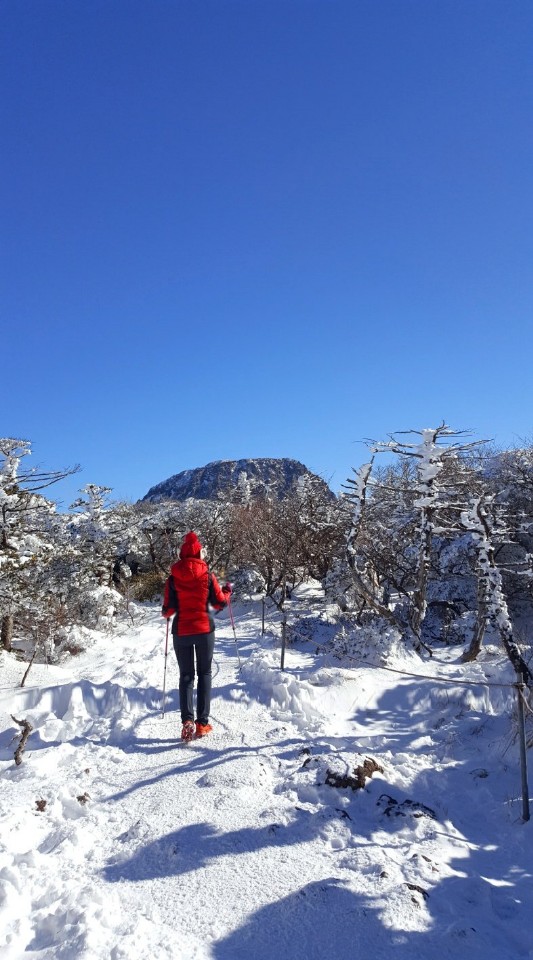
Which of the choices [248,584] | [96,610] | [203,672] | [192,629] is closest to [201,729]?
[203,672]

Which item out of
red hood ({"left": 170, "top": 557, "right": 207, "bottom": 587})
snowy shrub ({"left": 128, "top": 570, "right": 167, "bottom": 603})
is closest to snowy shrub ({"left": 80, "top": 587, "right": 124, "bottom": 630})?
snowy shrub ({"left": 128, "top": 570, "right": 167, "bottom": 603})

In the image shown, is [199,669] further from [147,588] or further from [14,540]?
[147,588]

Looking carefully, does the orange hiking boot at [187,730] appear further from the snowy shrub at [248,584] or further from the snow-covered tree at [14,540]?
the snowy shrub at [248,584]

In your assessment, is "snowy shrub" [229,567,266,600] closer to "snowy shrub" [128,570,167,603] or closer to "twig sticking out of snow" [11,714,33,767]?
"snowy shrub" [128,570,167,603]

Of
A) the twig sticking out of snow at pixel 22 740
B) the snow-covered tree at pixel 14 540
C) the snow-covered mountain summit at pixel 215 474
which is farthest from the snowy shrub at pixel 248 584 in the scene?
the snow-covered mountain summit at pixel 215 474

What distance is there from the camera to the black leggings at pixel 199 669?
5527mm

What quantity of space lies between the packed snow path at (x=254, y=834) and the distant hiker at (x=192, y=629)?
33 cm

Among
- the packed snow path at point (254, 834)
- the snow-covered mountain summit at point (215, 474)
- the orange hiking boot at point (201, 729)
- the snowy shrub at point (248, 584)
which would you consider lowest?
the packed snow path at point (254, 834)

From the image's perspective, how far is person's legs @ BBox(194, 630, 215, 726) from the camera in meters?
5.53

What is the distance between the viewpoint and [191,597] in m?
5.63

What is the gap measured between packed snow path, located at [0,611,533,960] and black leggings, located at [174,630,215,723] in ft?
1.12

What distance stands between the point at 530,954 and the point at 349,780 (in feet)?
6.05

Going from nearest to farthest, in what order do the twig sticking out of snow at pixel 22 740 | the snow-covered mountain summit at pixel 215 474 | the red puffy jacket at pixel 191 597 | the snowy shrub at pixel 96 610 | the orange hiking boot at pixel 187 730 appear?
the twig sticking out of snow at pixel 22 740, the orange hiking boot at pixel 187 730, the red puffy jacket at pixel 191 597, the snowy shrub at pixel 96 610, the snow-covered mountain summit at pixel 215 474

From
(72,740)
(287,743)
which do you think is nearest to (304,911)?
(287,743)
